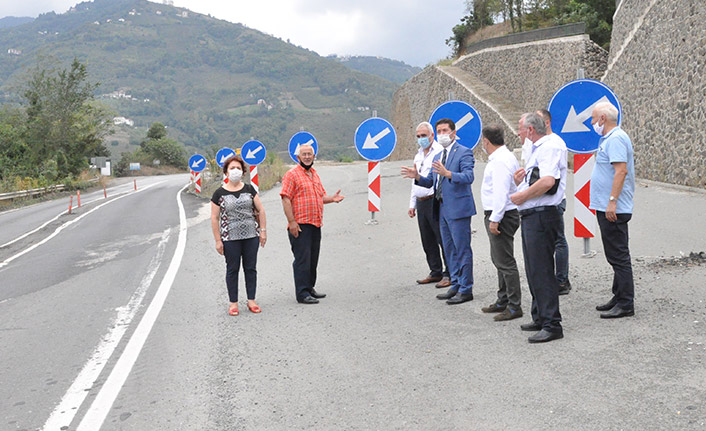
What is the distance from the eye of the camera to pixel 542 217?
580 cm

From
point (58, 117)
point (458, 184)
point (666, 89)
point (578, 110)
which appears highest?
point (58, 117)

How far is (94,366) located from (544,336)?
3.92 meters

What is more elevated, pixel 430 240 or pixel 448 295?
pixel 430 240

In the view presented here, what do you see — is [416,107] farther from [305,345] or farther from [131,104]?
[131,104]

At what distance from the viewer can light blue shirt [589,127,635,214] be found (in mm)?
6004

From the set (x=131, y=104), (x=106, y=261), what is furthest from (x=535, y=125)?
(x=131, y=104)

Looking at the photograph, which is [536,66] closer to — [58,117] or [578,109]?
[578,109]

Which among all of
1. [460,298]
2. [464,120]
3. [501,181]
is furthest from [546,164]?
[464,120]

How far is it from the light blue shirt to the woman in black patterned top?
12.1 ft

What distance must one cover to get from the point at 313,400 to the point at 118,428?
1.32 meters

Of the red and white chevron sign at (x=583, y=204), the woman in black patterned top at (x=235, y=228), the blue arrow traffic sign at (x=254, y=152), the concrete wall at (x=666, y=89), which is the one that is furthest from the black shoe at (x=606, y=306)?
the blue arrow traffic sign at (x=254, y=152)

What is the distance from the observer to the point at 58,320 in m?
7.68

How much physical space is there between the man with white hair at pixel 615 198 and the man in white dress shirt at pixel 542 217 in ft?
1.67

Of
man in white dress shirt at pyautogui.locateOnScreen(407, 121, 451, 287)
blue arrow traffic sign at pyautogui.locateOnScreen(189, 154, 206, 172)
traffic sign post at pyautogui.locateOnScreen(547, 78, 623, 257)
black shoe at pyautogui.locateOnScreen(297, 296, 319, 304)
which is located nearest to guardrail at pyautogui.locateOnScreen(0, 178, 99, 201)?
blue arrow traffic sign at pyautogui.locateOnScreen(189, 154, 206, 172)
